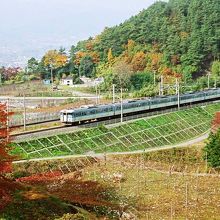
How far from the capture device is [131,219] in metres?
21.9

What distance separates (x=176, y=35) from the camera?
89.7m

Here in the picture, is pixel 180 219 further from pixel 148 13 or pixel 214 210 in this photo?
pixel 148 13

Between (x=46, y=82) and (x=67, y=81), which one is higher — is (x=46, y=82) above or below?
below

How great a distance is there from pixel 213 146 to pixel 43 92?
4512 cm

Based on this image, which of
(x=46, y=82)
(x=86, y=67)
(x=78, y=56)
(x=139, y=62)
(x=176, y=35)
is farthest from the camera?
(x=78, y=56)

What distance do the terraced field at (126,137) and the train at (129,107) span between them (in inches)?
84.3

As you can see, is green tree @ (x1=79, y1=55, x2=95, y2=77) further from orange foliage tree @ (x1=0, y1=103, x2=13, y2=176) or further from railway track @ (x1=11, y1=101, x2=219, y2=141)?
orange foliage tree @ (x1=0, y1=103, x2=13, y2=176)

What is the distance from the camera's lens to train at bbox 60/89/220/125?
42.5 meters

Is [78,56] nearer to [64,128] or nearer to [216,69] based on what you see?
[216,69]

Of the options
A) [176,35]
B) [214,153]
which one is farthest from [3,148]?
[176,35]

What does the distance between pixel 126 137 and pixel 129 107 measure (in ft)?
24.3

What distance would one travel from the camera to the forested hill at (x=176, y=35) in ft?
280

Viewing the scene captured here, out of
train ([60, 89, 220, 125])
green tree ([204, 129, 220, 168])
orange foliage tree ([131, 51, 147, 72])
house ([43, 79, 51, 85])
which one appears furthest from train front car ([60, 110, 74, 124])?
house ([43, 79, 51, 85])

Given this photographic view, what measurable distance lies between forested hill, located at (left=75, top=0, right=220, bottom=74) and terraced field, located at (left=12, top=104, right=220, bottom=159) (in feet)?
104
